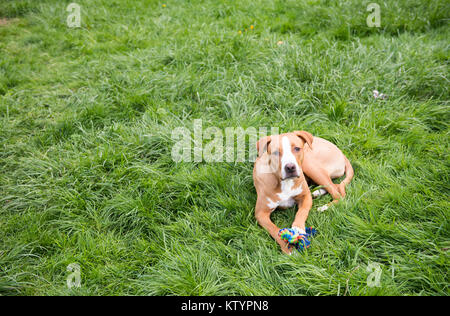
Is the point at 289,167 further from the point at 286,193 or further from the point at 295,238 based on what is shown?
the point at 295,238

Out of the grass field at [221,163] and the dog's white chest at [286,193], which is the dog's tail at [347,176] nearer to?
the grass field at [221,163]

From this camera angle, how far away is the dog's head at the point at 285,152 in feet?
8.22

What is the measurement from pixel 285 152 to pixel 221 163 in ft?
3.21

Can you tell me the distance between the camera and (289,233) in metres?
2.43

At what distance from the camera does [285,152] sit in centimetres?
258

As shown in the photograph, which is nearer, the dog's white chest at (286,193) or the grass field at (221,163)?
the grass field at (221,163)

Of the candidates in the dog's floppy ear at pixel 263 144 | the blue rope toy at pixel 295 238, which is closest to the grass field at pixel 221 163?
the blue rope toy at pixel 295 238

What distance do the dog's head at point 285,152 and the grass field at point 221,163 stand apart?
20.4 inches

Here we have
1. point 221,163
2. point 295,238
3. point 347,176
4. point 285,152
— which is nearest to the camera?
point 295,238

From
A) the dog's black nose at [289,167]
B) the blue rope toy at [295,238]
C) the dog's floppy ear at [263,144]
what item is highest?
the dog's floppy ear at [263,144]

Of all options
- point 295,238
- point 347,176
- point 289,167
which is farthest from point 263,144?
point 347,176

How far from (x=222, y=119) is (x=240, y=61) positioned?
134 centimetres
